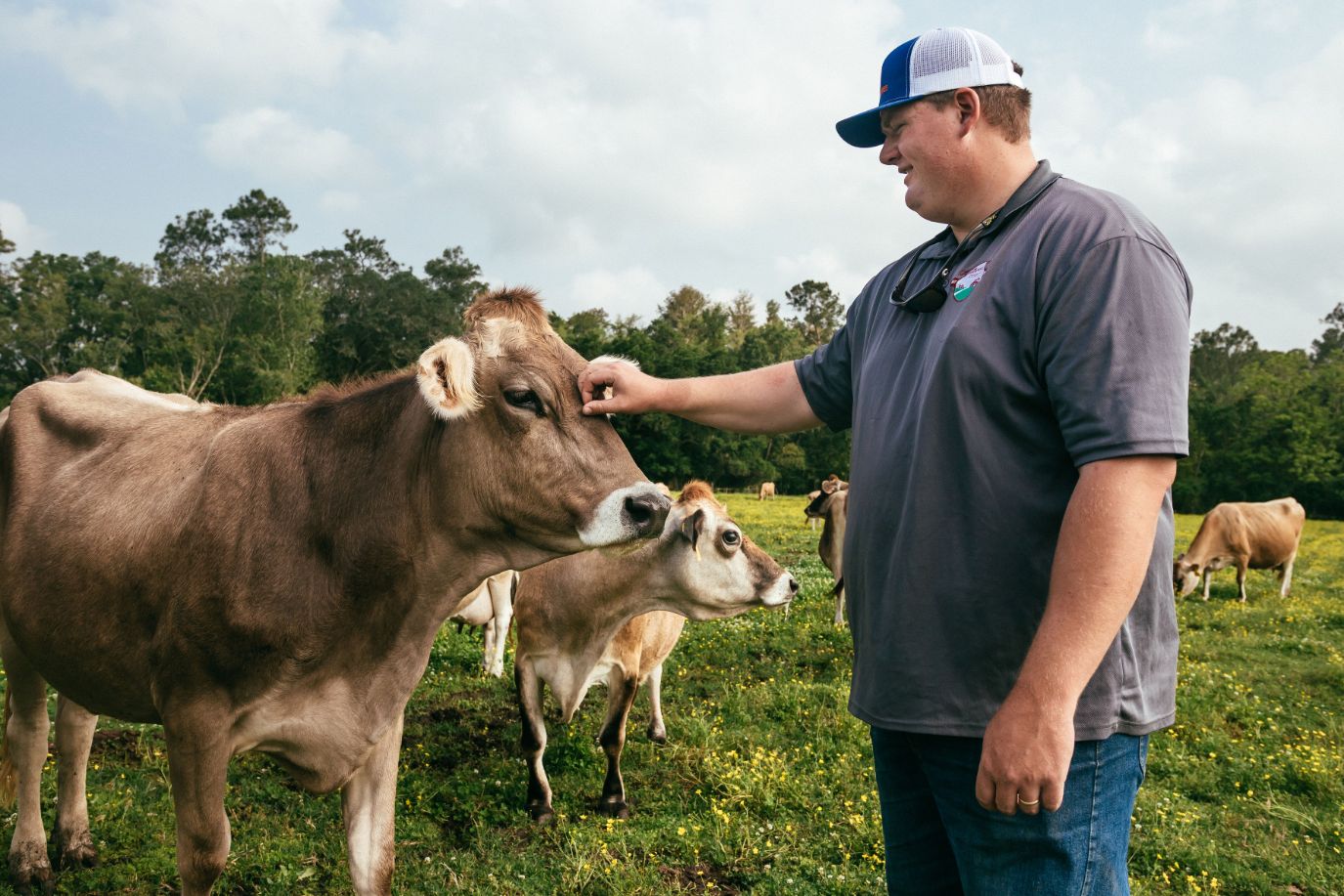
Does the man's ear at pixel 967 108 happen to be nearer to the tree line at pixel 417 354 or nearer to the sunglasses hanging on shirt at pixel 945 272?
the sunglasses hanging on shirt at pixel 945 272

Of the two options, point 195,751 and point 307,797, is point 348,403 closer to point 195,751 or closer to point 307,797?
point 195,751

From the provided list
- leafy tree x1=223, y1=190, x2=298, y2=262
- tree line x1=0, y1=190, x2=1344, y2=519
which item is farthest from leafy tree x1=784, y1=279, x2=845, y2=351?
leafy tree x1=223, y1=190, x2=298, y2=262

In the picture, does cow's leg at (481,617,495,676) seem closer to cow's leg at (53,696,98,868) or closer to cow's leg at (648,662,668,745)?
cow's leg at (648,662,668,745)

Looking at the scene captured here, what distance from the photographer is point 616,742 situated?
6.18m

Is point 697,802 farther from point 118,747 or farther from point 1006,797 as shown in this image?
point 1006,797

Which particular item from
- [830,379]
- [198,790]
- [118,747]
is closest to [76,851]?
[118,747]

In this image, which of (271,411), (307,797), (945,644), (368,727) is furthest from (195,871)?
(945,644)

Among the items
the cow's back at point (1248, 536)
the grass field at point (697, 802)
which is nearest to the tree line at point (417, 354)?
the cow's back at point (1248, 536)

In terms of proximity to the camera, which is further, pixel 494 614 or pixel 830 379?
pixel 494 614

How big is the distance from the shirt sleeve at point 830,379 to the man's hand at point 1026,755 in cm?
Answer: 139

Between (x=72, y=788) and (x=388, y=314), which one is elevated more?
(x=388, y=314)

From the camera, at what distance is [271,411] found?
159 inches

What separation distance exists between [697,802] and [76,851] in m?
3.61

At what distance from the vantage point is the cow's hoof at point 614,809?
19.6 feet
